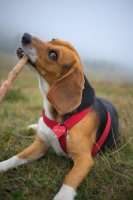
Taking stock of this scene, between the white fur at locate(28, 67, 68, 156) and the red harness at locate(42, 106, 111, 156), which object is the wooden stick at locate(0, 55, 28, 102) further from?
the red harness at locate(42, 106, 111, 156)

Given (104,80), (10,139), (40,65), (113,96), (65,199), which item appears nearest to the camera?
(65,199)

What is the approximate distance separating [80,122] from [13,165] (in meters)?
1.14

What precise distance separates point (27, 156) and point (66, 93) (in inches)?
47.1

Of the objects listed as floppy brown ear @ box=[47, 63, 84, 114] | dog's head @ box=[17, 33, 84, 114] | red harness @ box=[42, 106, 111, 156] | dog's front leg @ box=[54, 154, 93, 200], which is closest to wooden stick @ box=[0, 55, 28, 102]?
dog's head @ box=[17, 33, 84, 114]

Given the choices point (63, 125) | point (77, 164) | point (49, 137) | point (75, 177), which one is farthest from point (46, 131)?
point (75, 177)

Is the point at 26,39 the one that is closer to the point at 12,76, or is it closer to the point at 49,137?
the point at 12,76

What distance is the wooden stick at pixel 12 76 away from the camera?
3032mm

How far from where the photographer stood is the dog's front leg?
2.98 metres

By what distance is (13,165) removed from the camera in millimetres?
3686

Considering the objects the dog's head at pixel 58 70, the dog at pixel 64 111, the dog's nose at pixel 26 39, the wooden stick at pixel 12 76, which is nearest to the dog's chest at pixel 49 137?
the dog at pixel 64 111

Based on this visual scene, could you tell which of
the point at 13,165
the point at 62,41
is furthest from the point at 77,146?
the point at 62,41

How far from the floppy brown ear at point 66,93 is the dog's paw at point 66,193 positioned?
961mm

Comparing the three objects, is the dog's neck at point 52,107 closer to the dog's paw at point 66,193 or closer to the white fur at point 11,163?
the white fur at point 11,163

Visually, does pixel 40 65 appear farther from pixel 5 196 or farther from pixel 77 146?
pixel 5 196
